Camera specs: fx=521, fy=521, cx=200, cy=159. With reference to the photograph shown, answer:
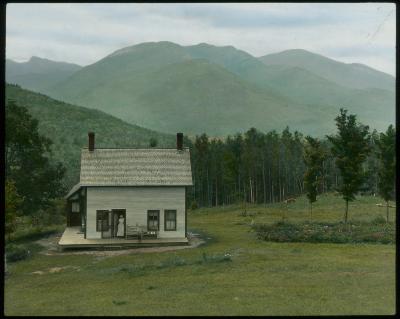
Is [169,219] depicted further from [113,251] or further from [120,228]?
[113,251]

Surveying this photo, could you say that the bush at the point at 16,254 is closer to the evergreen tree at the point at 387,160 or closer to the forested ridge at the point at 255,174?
the evergreen tree at the point at 387,160

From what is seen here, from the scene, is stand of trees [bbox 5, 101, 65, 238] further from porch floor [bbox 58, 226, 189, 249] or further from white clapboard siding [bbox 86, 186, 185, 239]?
porch floor [bbox 58, 226, 189, 249]

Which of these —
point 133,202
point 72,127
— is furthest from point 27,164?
point 72,127

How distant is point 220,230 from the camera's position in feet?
115

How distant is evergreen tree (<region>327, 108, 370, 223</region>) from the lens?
106ft

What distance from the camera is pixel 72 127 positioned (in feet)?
348

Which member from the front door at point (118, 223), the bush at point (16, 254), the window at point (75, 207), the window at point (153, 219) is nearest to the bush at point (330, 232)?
the window at point (153, 219)

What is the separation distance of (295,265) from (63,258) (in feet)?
35.9

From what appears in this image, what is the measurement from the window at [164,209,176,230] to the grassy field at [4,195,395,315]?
273 cm

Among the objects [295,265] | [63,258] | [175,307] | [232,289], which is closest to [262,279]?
[232,289]

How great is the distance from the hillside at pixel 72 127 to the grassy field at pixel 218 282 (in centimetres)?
6222

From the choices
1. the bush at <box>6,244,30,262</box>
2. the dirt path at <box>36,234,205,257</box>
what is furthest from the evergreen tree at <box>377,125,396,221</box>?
the bush at <box>6,244,30,262</box>

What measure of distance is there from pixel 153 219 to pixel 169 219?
0.91 meters

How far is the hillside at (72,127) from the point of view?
9294cm
